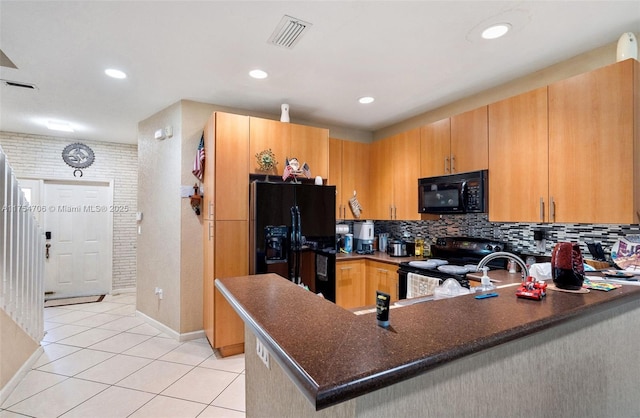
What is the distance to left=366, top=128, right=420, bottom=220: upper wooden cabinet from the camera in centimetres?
344

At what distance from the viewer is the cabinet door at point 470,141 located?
8.96 feet

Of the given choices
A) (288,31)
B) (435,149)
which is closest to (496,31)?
(435,149)

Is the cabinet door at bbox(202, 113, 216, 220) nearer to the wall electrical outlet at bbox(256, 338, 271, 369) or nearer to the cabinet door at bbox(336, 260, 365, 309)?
the cabinet door at bbox(336, 260, 365, 309)

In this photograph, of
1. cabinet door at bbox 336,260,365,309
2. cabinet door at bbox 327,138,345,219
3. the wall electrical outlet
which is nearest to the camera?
the wall electrical outlet

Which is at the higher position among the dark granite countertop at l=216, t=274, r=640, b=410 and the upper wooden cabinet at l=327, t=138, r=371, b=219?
the upper wooden cabinet at l=327, t=138, r=371, b=219

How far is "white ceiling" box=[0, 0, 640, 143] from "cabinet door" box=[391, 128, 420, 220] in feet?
1.33

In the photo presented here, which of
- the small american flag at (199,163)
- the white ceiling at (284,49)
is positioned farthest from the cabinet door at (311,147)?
the small american flag at (199,163)

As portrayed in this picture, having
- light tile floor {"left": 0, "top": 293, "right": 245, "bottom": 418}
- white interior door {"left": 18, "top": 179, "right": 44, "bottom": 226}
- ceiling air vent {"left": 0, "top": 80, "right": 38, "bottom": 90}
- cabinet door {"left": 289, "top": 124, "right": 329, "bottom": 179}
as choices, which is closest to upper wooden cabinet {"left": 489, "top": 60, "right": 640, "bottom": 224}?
cabinet door {"left": 289, "top": 124, "right": 329, "bottom": 179}

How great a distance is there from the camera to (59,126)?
4309mm

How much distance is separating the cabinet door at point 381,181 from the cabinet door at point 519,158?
4.20 feet

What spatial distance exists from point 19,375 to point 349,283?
306cm

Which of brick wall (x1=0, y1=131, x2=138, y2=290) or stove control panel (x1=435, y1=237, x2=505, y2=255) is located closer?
stove control panel (x1=435, y1=237, x2=505, y2=255)

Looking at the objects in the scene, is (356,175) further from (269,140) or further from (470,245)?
(470,245)

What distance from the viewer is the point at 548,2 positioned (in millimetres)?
1801
